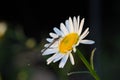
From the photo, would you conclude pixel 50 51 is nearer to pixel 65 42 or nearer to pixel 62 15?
pixel 65 42

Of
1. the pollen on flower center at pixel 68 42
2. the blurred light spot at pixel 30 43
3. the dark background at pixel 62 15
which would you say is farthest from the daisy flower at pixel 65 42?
the dark background at pixel 62 15

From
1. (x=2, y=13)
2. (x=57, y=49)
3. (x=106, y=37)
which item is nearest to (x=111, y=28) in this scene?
(x=106, y=37)

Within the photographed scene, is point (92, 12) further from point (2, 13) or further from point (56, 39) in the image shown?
point (56, 39)

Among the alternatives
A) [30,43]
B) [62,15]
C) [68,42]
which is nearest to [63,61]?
[68,42]

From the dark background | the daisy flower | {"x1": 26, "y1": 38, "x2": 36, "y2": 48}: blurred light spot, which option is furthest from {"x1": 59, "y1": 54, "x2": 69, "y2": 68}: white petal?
the dark background

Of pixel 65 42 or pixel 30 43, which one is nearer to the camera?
pixel 65 42

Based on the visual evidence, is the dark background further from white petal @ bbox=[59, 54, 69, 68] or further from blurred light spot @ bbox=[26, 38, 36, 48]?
white petal @ bbox=[59, 54, 69, 68]
